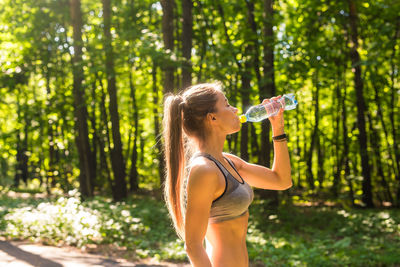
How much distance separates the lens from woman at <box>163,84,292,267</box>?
2.19 meters

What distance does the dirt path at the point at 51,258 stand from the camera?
23.7 ft

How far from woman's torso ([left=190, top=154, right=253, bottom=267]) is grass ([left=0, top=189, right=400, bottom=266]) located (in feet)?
17.0

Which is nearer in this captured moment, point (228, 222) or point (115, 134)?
point (228, 222)

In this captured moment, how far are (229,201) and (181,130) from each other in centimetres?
55

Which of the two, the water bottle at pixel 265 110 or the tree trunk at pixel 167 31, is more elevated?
the tree trunk at pixel 167 31

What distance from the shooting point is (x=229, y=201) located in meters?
2.32

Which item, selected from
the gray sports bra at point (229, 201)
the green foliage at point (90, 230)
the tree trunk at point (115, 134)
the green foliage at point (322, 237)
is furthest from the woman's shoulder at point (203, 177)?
the tree trunk at point (115, 134)

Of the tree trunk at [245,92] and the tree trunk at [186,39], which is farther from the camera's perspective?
the tree trunk at [186,39]

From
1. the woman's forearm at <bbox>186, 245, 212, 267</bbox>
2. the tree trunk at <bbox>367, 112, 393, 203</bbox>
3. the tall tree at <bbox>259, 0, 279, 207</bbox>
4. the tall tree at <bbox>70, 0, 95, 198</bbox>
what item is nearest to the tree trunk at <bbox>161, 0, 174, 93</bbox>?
the tall tree at <bbox>259, 0, 279, 207</bbox>

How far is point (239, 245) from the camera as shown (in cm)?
248

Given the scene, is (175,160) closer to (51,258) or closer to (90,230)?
(51,258)

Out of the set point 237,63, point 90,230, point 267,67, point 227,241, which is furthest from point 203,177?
point 267,67

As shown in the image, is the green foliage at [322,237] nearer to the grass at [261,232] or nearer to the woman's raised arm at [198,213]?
the grass at [261,232]

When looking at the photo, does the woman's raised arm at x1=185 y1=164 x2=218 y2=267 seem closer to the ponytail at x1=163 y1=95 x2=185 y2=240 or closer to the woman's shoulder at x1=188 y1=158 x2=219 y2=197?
the woman's shoulder at x1=188 y1=158 x2=219 y2=197
